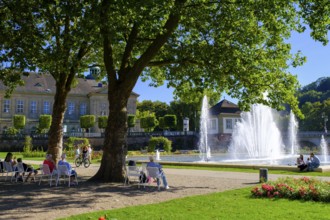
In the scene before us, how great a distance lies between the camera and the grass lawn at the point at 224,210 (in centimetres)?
873

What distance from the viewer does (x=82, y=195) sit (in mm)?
12367

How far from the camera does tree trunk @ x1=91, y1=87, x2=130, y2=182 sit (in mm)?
16016

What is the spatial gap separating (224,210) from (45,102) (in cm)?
7452

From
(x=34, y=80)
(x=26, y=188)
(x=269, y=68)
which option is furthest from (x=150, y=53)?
(x=34, y=80)

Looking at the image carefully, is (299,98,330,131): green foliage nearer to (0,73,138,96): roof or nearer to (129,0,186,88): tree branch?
(0,73,138,96): roof

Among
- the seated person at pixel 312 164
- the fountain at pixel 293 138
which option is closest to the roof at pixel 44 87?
the fountain at pixel 293 138

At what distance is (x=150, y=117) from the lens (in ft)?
239

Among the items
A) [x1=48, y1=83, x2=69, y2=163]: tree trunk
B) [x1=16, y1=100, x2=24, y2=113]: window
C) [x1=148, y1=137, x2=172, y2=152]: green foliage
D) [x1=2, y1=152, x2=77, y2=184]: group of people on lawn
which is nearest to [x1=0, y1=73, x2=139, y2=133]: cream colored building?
[x1=16, y1=100, x2=24, y2=113]: window

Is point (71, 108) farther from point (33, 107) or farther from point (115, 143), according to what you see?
point (115, 143)

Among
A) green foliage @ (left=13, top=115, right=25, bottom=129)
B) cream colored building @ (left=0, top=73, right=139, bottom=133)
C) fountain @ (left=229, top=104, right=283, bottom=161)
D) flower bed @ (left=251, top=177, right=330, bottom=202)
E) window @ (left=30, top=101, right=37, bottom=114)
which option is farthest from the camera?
window @ (left=30, top=101, right=37, bottom=114)

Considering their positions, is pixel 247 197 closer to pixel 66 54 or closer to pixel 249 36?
pixel 249 36

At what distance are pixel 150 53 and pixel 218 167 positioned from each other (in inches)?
417

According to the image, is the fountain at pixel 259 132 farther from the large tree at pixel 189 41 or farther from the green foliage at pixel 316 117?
the green foliage at pixel 316 117

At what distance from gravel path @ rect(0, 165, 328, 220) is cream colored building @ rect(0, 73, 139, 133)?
6300 cm
